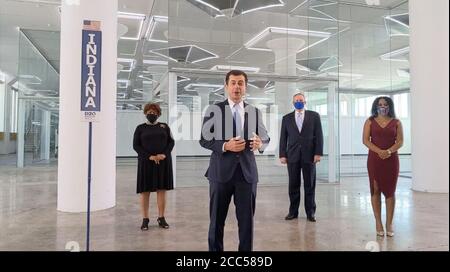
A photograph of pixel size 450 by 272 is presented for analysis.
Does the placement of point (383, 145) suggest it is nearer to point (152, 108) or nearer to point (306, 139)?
point (306, 139)

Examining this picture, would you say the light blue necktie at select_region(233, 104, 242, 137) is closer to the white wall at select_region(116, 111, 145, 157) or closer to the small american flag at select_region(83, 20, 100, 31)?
the small american flag at select_region(83, 20, 100, 31)

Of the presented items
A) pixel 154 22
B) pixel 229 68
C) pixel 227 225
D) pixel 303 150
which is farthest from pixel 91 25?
pixel 154 22

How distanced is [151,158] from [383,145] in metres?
2.51

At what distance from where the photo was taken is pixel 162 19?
30.8ft

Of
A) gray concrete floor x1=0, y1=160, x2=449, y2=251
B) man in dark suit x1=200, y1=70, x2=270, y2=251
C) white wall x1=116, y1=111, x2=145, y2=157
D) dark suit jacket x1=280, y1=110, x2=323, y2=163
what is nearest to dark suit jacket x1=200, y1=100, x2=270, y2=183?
man in dark suit x1=200, y1=70, x2=270, y2=251

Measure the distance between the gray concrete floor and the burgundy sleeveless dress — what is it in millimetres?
577

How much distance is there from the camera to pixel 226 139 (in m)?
2.32

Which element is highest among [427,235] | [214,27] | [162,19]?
[162,19]

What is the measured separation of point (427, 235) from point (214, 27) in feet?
20.3

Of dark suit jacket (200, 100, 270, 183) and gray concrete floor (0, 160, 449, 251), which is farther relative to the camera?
gray concrete floor (0, 160, 449, 251)

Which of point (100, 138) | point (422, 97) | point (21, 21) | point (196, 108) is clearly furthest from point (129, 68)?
point (422, 97)

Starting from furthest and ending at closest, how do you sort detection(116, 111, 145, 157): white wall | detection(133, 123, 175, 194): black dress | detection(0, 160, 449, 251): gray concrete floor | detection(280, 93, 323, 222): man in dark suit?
detection(116, 111, 145, 157): white wall
detection(280, 93, 323, 222): man in dark suit
detection(133, 123, 175, 194): black dress
detection(0, 160, 449, 251): gray concrete floor

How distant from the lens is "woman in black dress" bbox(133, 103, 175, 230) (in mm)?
3947
